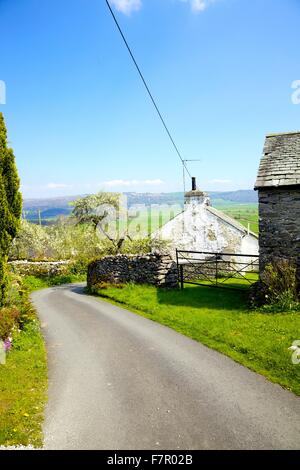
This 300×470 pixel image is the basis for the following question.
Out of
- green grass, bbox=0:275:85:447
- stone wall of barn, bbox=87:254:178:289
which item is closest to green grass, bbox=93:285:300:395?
stone wall of barn, bbox=87:254:178:289

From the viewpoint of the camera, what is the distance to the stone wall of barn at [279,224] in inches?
525

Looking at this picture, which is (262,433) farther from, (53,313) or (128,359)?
(53,313)

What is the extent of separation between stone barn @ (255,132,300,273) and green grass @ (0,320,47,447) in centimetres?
1011

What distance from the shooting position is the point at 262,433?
5.57m

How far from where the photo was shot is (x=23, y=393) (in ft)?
23.2

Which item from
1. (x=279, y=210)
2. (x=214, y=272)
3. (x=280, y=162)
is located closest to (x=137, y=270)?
(x=279, y=210)

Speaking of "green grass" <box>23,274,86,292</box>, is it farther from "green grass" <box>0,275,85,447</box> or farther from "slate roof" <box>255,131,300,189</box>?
"slate roof" <box>255,131,300,189</box>

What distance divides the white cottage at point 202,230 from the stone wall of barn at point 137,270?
963 centimetres

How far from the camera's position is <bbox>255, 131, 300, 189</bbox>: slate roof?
13.7m

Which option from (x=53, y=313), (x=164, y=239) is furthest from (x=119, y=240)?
(x=53, y=313)

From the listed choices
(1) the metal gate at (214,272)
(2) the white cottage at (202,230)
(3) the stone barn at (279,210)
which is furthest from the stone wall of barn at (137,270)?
(2) the white cottage at (202,230)

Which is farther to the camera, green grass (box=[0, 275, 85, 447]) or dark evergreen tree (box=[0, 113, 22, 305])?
dark evergreen tree (box=[0, 113, 22, 305])

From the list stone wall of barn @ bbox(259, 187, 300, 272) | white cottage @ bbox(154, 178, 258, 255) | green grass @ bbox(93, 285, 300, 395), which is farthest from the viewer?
white cottage @ bbox(154, 178, 258, 255)

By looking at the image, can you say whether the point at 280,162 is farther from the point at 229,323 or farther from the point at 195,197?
the point at 195,197
